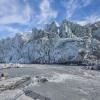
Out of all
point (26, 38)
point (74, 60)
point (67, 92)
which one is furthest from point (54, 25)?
point (67, 92)

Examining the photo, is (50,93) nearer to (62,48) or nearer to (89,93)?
(89,93)

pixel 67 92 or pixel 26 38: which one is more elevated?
pixel 26 38

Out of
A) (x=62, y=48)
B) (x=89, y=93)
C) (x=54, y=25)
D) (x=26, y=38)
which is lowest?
(x=89, y=93)

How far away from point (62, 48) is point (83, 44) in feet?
38.6

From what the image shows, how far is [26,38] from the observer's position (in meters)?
131

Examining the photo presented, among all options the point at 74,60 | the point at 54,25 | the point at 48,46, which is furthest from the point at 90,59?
the point at 54,25

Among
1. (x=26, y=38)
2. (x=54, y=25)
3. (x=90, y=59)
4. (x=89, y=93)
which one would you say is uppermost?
(x=54, y=25)

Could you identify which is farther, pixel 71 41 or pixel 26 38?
pixel 26 38


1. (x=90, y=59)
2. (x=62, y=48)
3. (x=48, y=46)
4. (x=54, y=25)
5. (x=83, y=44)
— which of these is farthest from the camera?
(x=54, y=25)

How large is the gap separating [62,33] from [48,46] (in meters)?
16.5

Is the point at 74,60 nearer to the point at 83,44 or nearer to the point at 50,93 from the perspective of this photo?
the point at 83,44

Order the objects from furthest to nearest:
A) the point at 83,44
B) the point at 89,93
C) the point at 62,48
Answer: the point at 62,48
the point at 83,44
the point at 89,93

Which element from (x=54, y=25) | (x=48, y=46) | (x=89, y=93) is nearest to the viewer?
(x=89, y=93)

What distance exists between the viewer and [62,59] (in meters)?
98.9
